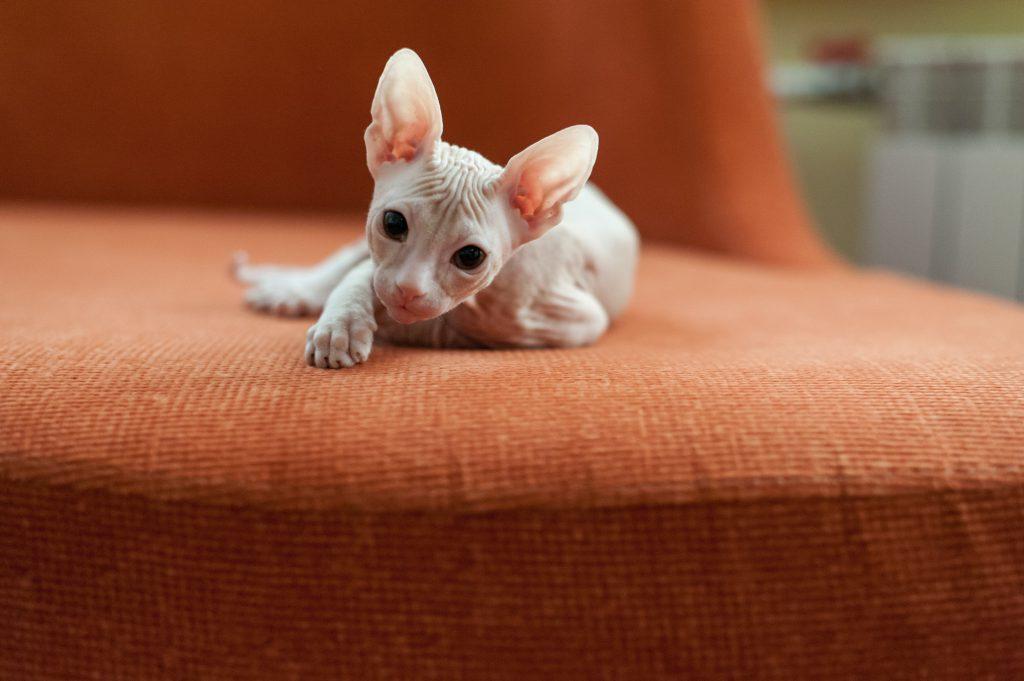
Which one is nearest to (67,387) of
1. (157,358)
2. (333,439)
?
(157,358)

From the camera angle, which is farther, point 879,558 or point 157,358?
point 157,358

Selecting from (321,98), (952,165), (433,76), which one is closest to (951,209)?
(952,165)

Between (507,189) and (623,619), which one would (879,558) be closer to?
(623,619)

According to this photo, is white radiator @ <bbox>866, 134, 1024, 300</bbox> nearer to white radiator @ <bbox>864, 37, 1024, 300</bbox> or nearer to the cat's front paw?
white radiator @ <bbox>864, 37, 1024, 300</bbox>

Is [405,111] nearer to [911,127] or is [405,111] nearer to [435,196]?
[435,196]

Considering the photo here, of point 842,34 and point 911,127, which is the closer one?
point 911,127

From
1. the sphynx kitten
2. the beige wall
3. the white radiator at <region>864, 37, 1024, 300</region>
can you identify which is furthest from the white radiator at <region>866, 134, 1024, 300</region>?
the sphynx kitten

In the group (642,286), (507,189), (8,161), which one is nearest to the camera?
(507,189)
